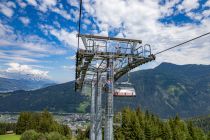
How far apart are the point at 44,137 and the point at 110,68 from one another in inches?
3288

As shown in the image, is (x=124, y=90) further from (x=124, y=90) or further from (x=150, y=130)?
(x=150, y=130)

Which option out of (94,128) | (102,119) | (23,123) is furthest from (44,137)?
(102,119)

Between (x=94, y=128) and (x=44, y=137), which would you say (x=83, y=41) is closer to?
(x=94, y=128)

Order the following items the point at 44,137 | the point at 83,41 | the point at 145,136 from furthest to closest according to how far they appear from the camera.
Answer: the point at 44,137 < the point at 145,136 < the point at 83,41

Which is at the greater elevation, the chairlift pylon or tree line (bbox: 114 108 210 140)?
the chairlift pylon

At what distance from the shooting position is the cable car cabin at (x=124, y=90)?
2177 cm

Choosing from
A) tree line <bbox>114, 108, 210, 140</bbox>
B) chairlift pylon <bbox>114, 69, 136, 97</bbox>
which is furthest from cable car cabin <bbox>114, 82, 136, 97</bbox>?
tree line <bbox>114, 108, 210, 140</bbox>

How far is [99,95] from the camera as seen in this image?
2939 centimetres

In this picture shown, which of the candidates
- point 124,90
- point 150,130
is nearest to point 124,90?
point 124,90

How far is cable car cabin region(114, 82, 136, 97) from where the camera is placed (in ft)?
71.4

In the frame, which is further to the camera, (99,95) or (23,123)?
(23,123)

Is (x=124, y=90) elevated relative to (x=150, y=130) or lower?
elevated

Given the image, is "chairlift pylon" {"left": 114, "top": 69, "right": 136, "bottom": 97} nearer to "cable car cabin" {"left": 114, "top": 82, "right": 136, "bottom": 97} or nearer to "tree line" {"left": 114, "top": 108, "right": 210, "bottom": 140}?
"cable car cabin" {"left": 114, "top": 82, "right": 136, "bottom": 97}

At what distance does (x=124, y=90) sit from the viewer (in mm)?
21969
